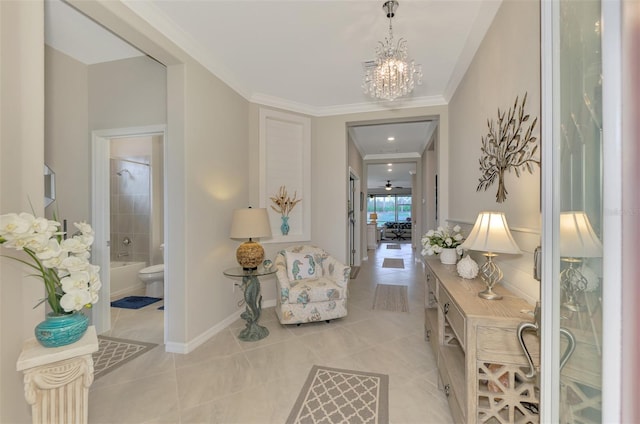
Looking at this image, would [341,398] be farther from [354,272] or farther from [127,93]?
[354,272]

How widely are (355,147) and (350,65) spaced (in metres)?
3.24

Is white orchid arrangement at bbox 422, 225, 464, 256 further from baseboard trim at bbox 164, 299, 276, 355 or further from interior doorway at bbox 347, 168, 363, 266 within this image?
interior doorway at bbox 347, 168, 363, 266

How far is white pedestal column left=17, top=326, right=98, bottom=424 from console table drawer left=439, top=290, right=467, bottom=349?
5.69 feet

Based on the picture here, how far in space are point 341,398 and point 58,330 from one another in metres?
→ 1.62

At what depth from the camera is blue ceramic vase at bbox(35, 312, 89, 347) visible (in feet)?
3.82

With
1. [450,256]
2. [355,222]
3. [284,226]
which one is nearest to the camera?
[450,256]

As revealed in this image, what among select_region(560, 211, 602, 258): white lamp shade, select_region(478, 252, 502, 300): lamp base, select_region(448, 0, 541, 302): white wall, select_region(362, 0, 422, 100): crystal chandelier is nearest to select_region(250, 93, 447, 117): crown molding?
select_region(448, 0, 541, 302): white wall

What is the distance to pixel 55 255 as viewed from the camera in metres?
1.13

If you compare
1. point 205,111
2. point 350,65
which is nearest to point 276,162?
point 205,111

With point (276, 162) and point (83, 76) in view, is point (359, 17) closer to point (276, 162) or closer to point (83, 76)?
point (276, 162)

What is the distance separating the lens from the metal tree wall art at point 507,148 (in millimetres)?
1486

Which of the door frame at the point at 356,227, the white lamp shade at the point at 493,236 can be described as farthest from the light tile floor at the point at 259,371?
the door frame at the point at 356,227

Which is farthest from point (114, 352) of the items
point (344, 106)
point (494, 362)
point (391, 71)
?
point (344, 106)

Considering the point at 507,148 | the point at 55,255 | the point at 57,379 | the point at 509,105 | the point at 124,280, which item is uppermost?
the point at 509,105
